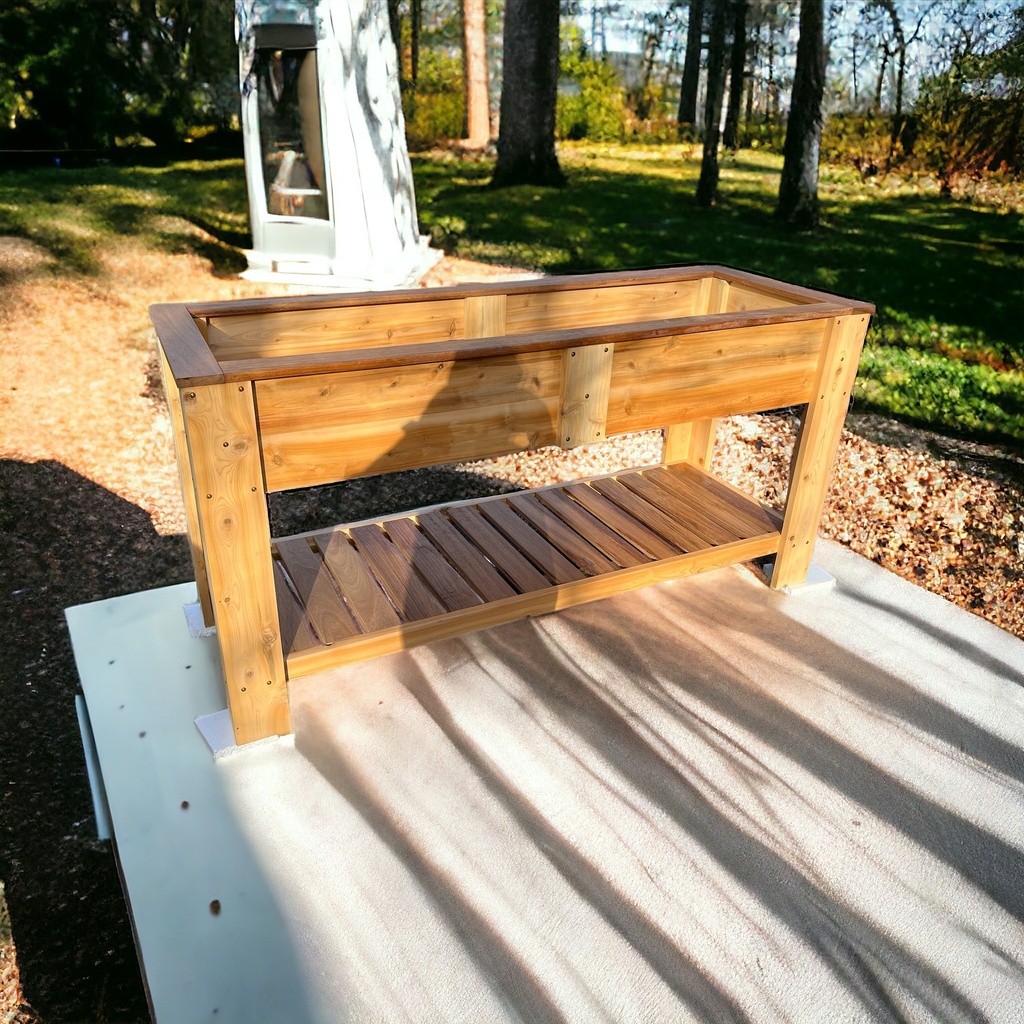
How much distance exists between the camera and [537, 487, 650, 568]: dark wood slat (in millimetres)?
3158

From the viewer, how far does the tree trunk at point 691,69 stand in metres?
7.50

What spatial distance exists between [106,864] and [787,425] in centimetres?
450

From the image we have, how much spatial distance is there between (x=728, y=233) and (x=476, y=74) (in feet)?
10.1

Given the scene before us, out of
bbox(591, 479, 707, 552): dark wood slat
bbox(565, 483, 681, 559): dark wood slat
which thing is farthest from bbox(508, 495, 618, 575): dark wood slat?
bbox(591, 479, 707, 552): dark wood slat

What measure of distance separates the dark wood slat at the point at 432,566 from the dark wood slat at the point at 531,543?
0.30m

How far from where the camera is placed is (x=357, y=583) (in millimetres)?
2938

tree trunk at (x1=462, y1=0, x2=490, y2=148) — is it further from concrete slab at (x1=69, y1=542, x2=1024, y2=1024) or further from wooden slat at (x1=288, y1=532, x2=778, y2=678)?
concrete slab at (x1=69, y1=542, x2=1024, y2=1024)

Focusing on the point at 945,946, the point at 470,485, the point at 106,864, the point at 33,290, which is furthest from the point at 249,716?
the point at 33,290

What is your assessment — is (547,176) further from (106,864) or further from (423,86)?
(106,864)

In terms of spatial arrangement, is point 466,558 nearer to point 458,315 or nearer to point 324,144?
point 458,315

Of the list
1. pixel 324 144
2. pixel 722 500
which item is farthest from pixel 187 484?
pixel 324 144

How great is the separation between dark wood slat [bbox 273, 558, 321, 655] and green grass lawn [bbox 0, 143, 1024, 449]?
4.39 meters

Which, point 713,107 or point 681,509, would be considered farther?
point 713,107

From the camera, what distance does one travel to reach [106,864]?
268 cm
